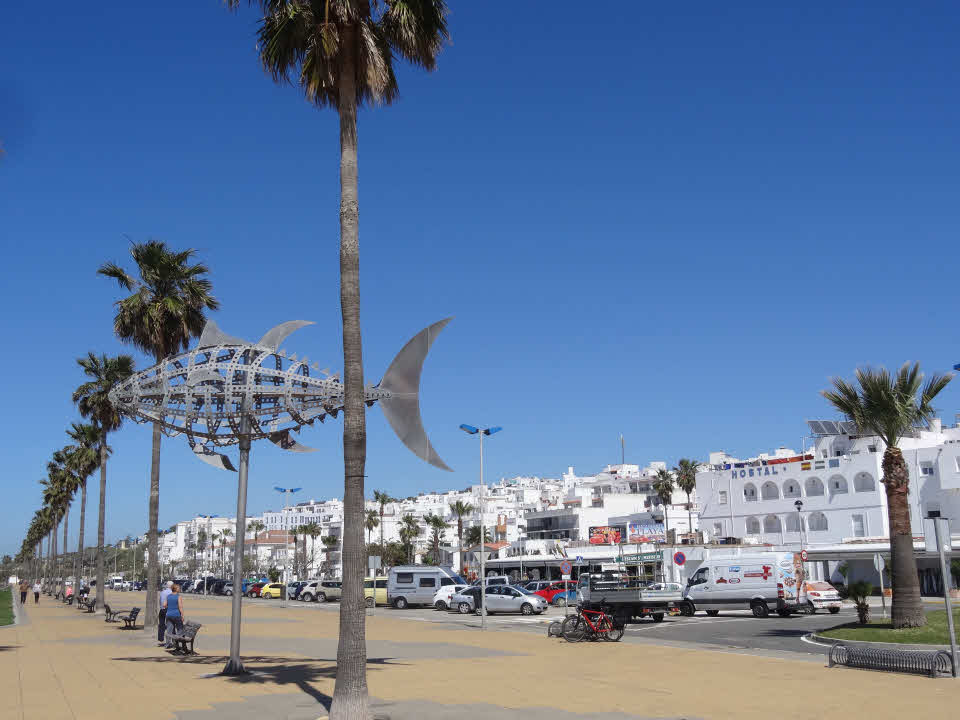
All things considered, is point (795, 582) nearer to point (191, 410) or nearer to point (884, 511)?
point (191, 410)

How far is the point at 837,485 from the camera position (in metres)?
69.7

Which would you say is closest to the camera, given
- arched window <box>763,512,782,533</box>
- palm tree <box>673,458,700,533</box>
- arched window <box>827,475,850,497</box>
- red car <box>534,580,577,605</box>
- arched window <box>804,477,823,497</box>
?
red car <box>534,580,577,605</box>

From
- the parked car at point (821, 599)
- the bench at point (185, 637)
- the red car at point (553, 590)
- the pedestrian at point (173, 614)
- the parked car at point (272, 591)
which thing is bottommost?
the parked car at point (272, 591)

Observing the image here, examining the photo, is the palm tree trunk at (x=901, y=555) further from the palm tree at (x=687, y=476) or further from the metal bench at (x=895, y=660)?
the palm tree at (x=687, y=476)

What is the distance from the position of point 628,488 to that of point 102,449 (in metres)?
102

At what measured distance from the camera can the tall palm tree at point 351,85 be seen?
39.3ft

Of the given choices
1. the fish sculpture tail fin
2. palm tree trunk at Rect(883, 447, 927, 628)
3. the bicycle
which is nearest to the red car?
the bicycle

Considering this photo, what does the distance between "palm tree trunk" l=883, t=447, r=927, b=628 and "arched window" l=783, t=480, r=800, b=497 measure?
167 ft

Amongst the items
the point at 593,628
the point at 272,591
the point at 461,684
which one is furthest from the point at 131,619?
the point at 272,591

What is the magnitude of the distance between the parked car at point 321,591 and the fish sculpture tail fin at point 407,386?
166 ft

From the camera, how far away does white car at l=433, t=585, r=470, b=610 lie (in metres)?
50.3

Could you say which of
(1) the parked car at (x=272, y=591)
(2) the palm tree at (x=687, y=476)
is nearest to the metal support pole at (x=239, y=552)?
(1) the parked car at (x=272, y=591)

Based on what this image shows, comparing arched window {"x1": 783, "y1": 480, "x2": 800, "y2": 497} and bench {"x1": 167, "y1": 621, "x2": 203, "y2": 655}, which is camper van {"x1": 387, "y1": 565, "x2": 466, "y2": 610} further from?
arched window {"x1": 783, "y1": 480, "x2": 800, "y2": 497}

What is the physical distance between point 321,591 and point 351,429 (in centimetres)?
5573
